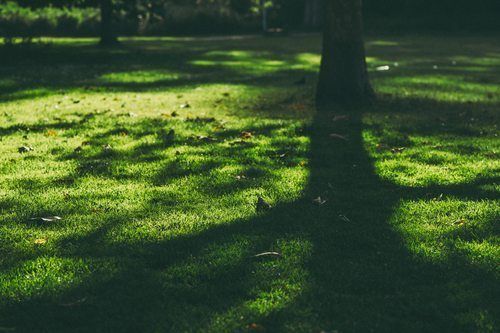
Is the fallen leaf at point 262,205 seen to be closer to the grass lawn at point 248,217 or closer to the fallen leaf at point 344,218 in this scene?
the grass lawn at point 248,217

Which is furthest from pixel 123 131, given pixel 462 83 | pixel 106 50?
pixel 106 50

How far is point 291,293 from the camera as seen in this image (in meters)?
3.84

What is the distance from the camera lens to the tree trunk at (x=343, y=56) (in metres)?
10.6

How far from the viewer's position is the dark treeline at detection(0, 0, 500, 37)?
3559 centimetres

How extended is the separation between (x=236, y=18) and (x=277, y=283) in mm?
34657

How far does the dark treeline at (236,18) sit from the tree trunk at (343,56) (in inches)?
964

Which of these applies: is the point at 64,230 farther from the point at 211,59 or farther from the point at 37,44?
the point at 37,44

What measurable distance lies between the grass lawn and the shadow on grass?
0.04 feet

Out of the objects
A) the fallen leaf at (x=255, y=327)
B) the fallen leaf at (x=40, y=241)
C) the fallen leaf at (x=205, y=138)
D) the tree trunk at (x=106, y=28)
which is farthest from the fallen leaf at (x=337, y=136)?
the tree trunk at (x=106, y=28)

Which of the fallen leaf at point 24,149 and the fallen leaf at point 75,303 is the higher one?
the fallen leaf at point 24,149

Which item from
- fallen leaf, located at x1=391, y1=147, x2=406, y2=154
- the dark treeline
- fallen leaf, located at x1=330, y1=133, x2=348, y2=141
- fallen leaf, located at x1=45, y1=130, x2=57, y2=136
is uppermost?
the dark treeline

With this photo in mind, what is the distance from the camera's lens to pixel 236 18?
37.5m

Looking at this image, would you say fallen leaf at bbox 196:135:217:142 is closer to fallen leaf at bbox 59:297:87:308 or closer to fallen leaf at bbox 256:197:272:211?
fallen leaf at bbox 256:197:272:211

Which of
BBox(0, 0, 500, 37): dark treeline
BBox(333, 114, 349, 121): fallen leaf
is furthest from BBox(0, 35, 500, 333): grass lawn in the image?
BBox(0, 0, 500, 37): dark treeline
